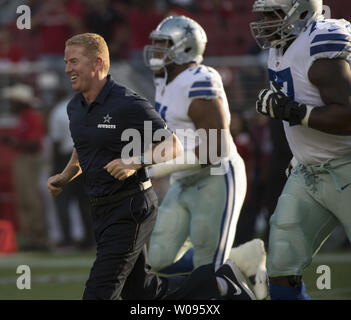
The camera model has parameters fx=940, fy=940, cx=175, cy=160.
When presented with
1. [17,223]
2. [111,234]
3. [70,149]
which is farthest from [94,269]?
[17,223]

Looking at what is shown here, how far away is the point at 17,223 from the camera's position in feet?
35.1

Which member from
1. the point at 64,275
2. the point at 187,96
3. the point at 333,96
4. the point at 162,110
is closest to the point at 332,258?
the point at 64,275

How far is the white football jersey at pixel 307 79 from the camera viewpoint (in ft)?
14.3

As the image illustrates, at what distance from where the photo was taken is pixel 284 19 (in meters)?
4.59

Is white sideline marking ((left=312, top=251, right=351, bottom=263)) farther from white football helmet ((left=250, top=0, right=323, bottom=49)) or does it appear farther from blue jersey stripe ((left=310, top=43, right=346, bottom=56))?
blue jersey stripe ((left=310, top=43, right=346, bottom=56))

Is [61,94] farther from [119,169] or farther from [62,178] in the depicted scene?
[119,169]

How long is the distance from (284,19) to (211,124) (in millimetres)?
942

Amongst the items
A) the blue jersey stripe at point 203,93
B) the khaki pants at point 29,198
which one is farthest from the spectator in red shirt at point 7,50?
the blue jersey stripe at point 203,93

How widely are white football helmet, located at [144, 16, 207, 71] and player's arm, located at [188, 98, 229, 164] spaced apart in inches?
19.2

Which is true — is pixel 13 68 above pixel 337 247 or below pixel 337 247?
above

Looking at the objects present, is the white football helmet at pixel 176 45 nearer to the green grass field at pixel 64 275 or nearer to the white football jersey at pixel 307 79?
the white football jersey at pixel 307 79
